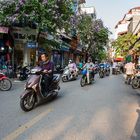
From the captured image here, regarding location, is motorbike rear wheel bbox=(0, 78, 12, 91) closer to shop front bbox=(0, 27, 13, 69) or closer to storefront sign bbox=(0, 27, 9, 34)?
storefront sign bbox=(0, 27, 9, 34)

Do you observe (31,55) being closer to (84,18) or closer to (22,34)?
(22,34)

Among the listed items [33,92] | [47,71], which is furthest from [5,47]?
[33,92]

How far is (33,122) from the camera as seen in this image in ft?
21.5

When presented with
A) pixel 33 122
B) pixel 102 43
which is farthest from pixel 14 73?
pixel 102 43

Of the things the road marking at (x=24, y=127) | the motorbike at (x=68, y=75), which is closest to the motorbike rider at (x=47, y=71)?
the road marking at (x=24, y=127)

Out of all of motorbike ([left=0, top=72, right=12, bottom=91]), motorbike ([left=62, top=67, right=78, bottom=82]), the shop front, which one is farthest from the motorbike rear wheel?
the shop front

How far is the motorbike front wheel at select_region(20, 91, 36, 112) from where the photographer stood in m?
7.71

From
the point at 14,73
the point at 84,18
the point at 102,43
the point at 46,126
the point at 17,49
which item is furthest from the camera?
the point at 102,43

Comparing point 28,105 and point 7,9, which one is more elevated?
point 7,9

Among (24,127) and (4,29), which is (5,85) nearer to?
(24,127)

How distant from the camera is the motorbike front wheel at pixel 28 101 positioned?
25.3ft

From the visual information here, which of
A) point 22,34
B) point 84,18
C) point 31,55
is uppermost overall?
point 84,18

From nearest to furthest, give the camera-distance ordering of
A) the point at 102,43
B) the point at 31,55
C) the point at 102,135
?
1. the point at 102,135
2. the point at 31,55
3. the point at 102,43

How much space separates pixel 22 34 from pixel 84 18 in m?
23.0
